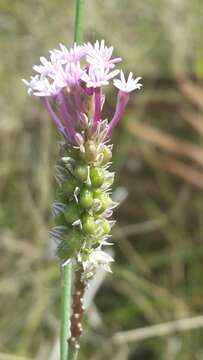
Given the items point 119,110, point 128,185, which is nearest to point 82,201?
point 119,110

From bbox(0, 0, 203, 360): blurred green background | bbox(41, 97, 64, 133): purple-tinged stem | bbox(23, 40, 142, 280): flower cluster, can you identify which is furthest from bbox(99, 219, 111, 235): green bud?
bbox(0, 0, 203, 360): blurred green background

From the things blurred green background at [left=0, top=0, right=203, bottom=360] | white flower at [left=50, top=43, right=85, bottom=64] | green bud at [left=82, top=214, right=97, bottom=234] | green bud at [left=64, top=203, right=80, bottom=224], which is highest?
blurred green background at [left=0, top=0, right=203, bottom=360]

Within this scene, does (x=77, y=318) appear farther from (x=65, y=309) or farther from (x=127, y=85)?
(x=127, y=85)

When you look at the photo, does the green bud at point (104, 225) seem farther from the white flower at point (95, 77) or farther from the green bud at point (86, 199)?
the white flower at point (95, 77)

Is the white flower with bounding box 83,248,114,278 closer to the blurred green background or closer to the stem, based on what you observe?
the stem

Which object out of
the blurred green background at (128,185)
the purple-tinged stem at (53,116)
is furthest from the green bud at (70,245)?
the blurred green background at (128,185)

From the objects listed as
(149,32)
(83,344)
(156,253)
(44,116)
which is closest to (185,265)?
(156,253)
